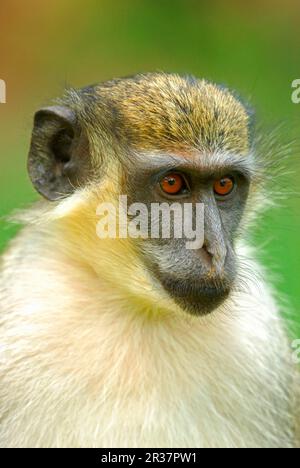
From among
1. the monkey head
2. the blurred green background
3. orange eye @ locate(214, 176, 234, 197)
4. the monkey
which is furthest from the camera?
the blurred green background

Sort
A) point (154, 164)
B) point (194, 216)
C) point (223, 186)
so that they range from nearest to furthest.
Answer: point (194, 216), point (154, 164), point (223, 186)

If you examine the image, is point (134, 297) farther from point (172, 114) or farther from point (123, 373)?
point (172, 114)

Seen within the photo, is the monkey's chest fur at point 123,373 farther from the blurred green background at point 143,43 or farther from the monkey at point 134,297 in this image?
the blurred green background at point 143,43

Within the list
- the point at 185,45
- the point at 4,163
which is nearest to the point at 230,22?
the point at 185,45

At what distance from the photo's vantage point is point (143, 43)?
34.3 ft

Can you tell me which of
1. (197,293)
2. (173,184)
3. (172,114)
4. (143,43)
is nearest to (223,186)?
(173,184)

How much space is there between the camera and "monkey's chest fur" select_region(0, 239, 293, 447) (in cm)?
436

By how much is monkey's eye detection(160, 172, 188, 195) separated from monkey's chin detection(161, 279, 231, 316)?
1.30ft

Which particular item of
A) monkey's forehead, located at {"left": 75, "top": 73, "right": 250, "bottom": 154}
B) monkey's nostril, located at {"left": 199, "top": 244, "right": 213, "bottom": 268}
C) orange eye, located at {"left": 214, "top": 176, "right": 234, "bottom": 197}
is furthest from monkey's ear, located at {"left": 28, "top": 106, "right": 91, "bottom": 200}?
monkey's nostril, located at {"left": 199, "top": 244, "right": 213, "bottom": 268}

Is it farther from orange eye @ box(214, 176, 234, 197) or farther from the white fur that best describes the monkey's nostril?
orange eye @ box(214, 176, 234, 197)

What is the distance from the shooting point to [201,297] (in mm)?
4156

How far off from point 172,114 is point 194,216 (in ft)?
1.62

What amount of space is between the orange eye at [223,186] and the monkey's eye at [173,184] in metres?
0.18

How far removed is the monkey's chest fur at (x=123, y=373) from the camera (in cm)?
436
